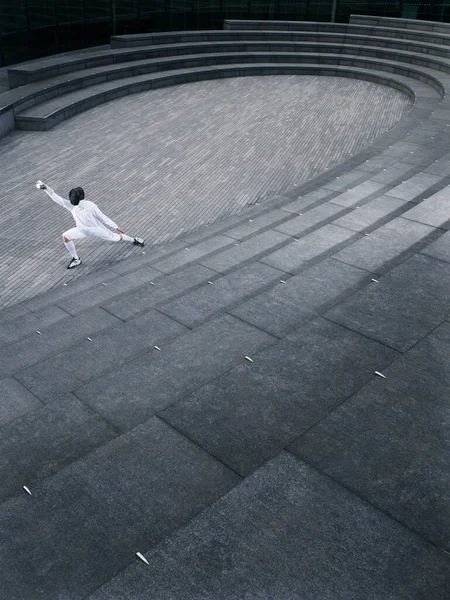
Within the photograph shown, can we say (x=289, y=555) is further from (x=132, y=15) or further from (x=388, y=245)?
(x=132, y=15)

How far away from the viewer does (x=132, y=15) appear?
26.2 meters

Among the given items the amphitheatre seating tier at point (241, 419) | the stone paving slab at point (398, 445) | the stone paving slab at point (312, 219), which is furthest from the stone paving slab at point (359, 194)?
the stone paving slab at point (398, 445)

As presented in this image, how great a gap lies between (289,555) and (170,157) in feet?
43.7

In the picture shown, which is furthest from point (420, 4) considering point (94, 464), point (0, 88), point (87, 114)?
point (94, 464)

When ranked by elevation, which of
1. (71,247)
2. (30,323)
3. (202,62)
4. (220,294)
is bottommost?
(30,323)

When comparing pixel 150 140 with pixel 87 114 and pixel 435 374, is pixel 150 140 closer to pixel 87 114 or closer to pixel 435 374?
pixel 87 114

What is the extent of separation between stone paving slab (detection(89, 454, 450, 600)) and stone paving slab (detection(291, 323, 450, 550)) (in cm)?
19

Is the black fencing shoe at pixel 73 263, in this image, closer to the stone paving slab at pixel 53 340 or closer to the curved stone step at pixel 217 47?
the stone paving slab at pixel 53 340

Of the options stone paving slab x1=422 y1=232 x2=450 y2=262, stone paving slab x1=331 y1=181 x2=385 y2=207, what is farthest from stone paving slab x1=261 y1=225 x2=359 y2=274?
stone paving slab x1=331 y1=181 x2=385 y2=207

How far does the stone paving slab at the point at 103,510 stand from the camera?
13.9ft

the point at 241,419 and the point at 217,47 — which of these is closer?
the point at 241,419

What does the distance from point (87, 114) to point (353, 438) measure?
1709cm

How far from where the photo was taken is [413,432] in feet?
18.0

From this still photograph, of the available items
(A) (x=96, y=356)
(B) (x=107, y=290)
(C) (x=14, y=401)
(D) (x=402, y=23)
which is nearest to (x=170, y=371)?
(A) (x=96, y=356)
